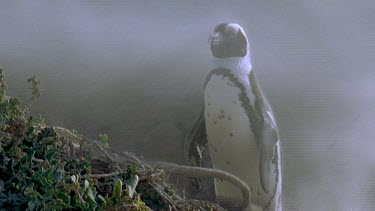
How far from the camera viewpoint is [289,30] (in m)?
2.31

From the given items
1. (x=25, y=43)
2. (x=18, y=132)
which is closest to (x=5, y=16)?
(x=25, y=43)

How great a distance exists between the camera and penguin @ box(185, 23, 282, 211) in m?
1.96

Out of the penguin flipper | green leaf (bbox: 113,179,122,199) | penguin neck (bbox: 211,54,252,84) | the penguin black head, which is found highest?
the penguin black head

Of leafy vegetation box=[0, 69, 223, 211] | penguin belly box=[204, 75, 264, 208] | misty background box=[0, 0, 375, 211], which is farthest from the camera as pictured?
misty background box=[0, 0, 375, 211]

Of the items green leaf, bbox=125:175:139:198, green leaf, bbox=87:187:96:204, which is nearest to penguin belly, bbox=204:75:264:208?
green leaf, bbox=125:175:139:198

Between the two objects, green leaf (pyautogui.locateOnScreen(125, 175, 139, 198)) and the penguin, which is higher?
green leaf (pyautogui.locateOnScreen(125, 175, 139, 198))

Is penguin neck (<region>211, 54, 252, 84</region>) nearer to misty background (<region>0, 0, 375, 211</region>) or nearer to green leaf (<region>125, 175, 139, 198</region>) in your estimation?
misty background (<region>0, 0, 375, 211</region>)

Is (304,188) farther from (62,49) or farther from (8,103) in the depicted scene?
(8,103)

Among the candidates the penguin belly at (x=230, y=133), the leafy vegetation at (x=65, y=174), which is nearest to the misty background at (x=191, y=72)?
the penguin belly at (x=230, y=133)

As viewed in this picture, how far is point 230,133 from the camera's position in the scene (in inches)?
77.8

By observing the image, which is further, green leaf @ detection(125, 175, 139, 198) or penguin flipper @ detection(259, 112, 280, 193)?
penguin flipper @ detection(259, 112, 280, 193)

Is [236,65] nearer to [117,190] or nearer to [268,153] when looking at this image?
[268,153]

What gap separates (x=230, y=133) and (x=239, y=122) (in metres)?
0.04

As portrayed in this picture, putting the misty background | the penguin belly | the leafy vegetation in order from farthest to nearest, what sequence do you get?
the misty background
the penguin belly
the leafy vegetation
